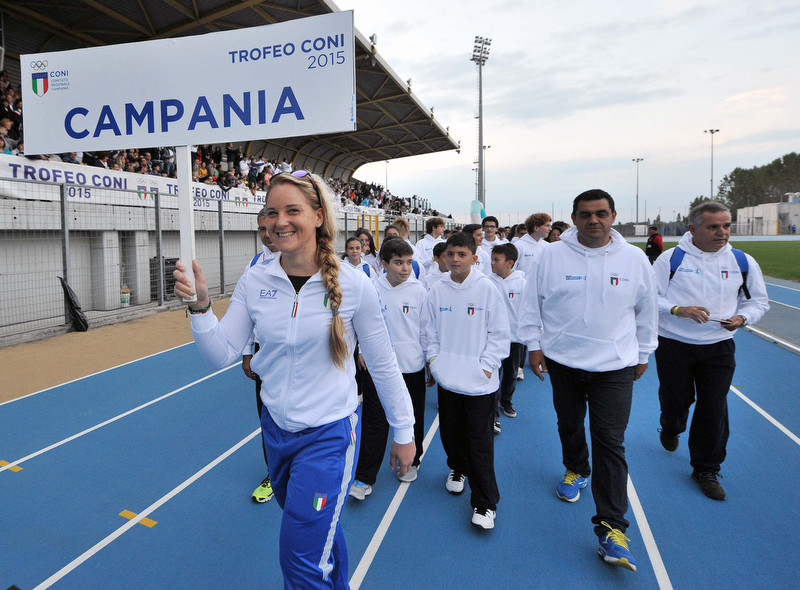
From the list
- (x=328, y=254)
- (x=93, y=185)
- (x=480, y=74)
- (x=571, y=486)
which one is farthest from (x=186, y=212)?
(x=480, y=74)

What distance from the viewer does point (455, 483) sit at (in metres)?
3.58

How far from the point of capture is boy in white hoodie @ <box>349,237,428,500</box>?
3557mm

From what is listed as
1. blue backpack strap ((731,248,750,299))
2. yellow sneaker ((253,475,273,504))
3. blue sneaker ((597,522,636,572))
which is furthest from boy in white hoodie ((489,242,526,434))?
yellow sneaker ((253,475,273,504))

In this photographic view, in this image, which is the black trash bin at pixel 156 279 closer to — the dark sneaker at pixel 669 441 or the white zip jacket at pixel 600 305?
the white zip jacket at pixel 600 305

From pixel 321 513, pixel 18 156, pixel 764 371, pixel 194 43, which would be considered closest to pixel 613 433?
pixel 321 513

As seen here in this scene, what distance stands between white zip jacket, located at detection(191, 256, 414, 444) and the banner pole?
0.75 ft

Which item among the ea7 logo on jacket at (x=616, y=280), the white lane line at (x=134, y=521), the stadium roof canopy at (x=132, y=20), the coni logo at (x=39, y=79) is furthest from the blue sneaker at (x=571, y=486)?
the stadium roof canopy at (x=132, y=20)

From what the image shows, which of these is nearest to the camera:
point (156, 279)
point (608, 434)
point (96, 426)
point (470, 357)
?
point (608, 434)

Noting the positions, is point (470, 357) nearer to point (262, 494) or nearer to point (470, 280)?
point (470, 280)

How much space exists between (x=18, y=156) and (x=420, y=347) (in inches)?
370

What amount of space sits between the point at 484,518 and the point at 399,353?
1.27 metres

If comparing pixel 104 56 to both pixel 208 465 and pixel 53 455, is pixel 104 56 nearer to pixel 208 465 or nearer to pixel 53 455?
pixel 208 465

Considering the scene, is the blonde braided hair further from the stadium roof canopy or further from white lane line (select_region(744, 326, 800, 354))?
the stadium roof canopy

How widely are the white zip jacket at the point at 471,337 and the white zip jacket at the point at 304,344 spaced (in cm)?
117
